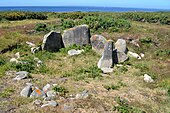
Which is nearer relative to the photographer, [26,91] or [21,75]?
[26,91]

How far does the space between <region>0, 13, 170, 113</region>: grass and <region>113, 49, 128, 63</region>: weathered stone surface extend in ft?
1.23

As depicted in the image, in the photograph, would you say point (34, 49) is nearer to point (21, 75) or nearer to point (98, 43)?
point (98, 43)

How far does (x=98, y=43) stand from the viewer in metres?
16.9

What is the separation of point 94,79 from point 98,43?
5057mm

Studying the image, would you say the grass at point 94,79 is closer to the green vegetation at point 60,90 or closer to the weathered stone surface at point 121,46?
the green vegetation at point 60,90

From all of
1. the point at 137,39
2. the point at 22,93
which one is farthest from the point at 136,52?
the point at 22,93

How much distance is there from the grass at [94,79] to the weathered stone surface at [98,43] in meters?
0.35

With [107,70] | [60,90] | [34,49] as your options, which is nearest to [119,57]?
[107,70]

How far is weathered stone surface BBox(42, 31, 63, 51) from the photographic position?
16820mm

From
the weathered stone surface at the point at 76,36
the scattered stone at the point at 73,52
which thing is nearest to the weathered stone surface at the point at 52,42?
the weathered stone surface at the point at 76,36

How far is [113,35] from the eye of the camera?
71.5ft

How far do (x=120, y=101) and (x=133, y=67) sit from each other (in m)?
5.20

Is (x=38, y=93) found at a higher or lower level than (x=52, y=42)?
lower

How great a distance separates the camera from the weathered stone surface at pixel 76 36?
58.6ft
